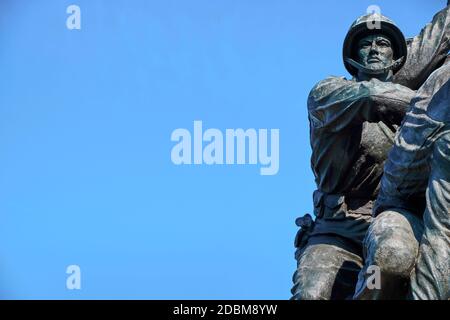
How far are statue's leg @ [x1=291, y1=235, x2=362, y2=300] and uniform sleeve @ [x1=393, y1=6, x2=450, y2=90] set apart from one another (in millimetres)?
2026

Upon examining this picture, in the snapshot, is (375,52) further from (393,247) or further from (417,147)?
(393,247)

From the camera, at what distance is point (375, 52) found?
23.4 metres

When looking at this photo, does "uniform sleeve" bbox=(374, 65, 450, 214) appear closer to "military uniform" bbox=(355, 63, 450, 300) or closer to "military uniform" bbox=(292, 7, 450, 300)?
"military uniform" bbox=(355, 63, 450, 300)

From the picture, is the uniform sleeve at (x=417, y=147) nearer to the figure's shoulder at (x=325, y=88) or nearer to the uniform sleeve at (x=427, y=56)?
the figure's shoulder at (x=325, y=88)

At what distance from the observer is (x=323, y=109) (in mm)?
23062

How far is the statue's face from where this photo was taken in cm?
2334

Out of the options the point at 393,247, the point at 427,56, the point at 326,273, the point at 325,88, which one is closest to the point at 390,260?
the point at 393,247

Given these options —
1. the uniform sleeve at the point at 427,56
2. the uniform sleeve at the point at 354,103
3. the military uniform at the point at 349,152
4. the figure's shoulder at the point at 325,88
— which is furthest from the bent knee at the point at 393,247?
the uniform sleeve at the point at 427,56

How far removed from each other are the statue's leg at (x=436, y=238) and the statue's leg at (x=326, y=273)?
5.88 ft

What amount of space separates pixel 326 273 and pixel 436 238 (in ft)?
6.62

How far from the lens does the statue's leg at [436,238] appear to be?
20.7 meters
